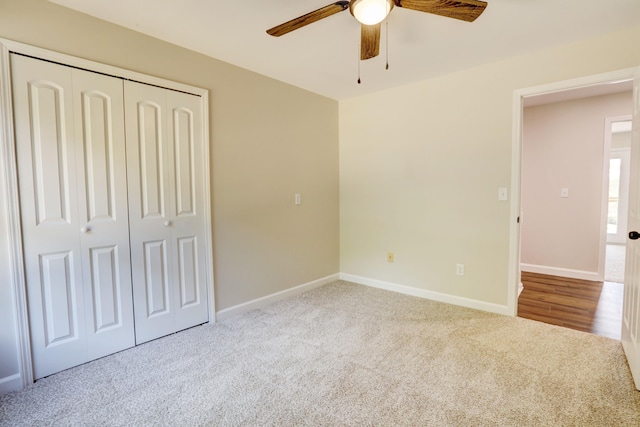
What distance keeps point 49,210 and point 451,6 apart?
2.53 meters

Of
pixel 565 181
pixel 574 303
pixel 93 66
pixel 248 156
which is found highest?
pixel 93 66

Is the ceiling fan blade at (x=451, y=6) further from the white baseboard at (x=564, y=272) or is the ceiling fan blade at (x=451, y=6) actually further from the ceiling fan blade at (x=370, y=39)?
the white baseboard at (x=564, y=272)

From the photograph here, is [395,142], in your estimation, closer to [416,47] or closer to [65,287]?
[416,47]

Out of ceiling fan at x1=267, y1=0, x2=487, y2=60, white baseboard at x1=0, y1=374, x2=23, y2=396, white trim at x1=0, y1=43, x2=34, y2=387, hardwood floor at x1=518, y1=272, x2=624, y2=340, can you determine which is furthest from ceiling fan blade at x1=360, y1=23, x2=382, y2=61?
white baseboard at x1=0, y1=374, x2=23, y2=396

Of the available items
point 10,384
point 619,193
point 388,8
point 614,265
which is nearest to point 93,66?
point 388,8

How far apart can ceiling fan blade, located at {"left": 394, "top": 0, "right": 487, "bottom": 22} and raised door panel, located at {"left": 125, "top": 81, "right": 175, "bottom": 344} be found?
1838mm

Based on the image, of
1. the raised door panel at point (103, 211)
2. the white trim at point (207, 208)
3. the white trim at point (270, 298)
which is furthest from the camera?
the white trim at point (270, 298)

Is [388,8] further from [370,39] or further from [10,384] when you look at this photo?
[10,384]

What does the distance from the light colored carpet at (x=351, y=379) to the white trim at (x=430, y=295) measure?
0.65 ft

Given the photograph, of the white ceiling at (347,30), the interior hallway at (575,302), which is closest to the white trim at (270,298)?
the interior hallway at (575,302)

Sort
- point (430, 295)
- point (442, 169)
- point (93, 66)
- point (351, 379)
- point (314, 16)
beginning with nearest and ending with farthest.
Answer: point (314, 16) < point (351, 379) < point (93, 66) < point (442, 169) < point (430, 295)

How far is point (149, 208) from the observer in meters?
2.33

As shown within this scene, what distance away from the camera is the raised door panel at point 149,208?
7.33 feet

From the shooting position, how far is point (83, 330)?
80.8 inches
